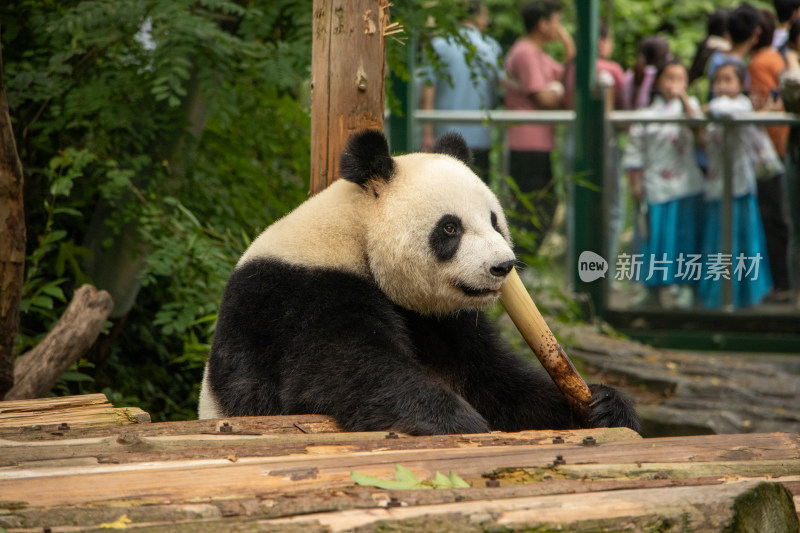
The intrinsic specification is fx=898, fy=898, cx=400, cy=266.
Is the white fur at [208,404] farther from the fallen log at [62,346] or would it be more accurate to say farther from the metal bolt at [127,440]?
the fallen log at [62,346]

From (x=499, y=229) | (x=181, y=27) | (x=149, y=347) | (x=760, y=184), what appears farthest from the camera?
(x=760, y=184)

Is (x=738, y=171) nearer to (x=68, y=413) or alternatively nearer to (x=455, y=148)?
(x=455, y=148)

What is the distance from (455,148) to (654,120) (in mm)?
4809

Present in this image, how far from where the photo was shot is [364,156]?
3.32 m

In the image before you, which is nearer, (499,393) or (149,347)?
(499,393)

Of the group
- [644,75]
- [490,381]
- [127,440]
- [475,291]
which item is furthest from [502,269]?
[644,75]

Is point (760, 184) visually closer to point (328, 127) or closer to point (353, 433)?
point (328, 127)

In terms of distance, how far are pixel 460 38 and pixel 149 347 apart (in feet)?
9.50

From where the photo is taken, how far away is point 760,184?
793 cm

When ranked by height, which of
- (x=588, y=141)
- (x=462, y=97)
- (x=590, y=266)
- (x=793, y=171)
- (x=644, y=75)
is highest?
(x=644, y=75)

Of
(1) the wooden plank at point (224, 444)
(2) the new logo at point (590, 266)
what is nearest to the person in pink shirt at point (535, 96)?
(2) the new logo at point (590, 266)

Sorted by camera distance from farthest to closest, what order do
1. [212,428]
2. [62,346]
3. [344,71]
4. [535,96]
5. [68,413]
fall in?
[535,96] < [62,346] < [344,71] < [68,413] < [212,428]

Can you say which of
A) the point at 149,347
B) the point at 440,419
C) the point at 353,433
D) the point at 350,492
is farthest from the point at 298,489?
the point at 149,347

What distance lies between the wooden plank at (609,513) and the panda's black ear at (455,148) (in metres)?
1.96
